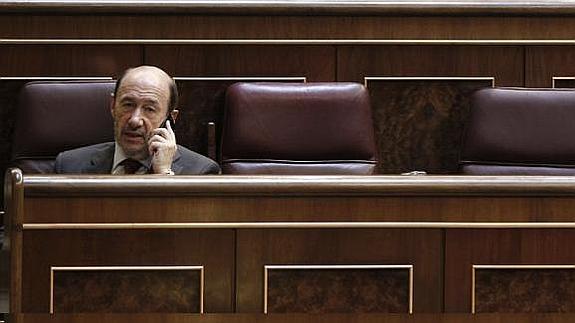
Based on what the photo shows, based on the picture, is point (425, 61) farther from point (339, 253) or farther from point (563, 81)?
point (339, 253)

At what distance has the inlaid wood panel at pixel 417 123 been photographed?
92 cm

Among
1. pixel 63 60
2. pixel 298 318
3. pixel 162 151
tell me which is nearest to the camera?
pixel 298 318

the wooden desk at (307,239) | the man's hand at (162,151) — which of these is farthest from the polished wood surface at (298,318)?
the man's hand at (162,151)

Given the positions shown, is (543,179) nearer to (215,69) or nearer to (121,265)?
(121,265)

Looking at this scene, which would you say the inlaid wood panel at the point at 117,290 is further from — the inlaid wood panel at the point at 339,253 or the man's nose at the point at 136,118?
the man's nose at the point at 136,118

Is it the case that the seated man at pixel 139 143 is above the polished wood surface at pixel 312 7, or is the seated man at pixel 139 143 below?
below

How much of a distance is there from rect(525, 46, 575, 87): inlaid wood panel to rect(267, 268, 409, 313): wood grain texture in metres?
0.39

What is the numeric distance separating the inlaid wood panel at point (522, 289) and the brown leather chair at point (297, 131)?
0.80ft

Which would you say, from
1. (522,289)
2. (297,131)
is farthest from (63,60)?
(522,289)

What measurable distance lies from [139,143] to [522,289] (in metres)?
0.33

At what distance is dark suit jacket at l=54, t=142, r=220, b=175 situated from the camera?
793 millimetres

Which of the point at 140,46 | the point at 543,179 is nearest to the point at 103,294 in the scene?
the point at 543,179

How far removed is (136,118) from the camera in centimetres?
81

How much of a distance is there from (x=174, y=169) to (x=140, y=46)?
0.16 meters
